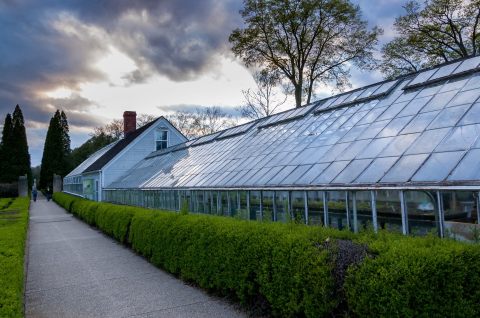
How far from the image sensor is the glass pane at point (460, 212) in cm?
541

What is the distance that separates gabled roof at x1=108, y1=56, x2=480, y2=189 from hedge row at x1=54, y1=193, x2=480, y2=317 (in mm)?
1773

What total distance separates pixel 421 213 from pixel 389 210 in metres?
0.63

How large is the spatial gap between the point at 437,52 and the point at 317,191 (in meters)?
22.6

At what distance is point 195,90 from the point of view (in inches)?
881

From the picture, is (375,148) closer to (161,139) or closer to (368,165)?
(368,165)

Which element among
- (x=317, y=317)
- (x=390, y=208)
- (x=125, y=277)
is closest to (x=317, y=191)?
(x=390, y=208)

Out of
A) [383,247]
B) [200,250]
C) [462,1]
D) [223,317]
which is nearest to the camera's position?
[383,247]

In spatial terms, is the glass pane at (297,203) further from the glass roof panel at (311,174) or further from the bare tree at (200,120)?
the bare tree at (200,120)

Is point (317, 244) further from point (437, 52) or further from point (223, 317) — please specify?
point (437, 52)

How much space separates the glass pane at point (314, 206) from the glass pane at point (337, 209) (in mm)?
216

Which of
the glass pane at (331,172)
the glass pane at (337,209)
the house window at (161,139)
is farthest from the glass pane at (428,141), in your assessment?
the house window at (161,139)

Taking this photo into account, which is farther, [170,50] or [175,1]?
[170,50]

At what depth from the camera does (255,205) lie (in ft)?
33.1

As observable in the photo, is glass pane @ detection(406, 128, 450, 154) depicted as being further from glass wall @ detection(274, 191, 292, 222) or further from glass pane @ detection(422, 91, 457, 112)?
glass wall @ detection(274, 191, 292, 222)
